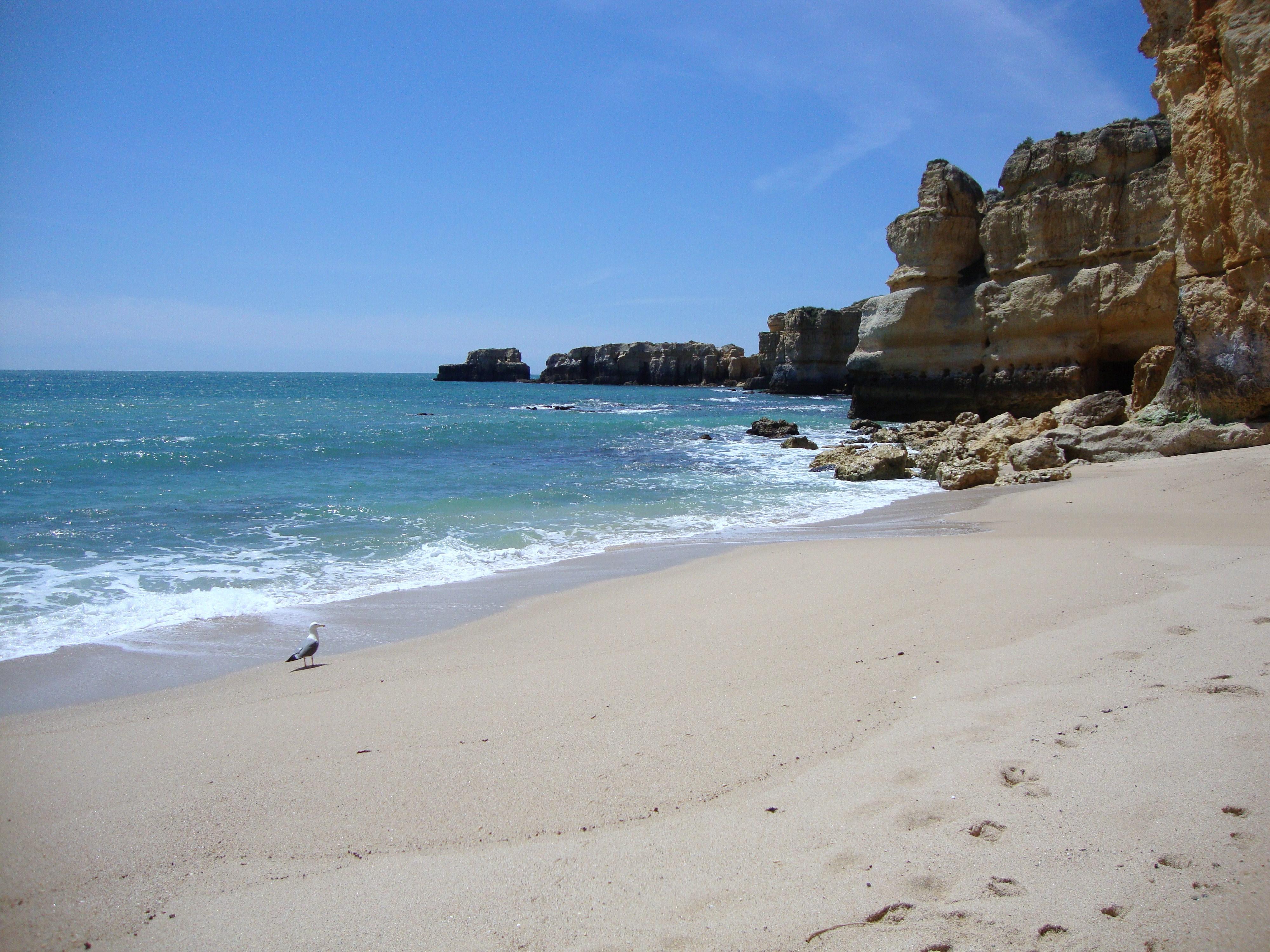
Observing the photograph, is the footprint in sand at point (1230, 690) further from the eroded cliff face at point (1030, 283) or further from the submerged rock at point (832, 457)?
the eroded cliff face at point (1030, 283)

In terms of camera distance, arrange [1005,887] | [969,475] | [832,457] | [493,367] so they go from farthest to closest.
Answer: [493,367]
[832,457]
[969,475]
[1005,887]

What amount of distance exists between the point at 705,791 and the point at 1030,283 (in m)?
23.4

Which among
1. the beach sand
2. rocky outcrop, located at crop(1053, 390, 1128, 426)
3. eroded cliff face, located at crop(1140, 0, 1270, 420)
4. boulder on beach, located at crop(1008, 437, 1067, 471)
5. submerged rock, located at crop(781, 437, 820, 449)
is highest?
eroded cliff face, located at crop(1140, 0, 1270, 420)

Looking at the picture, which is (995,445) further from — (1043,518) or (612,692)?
(612,692)

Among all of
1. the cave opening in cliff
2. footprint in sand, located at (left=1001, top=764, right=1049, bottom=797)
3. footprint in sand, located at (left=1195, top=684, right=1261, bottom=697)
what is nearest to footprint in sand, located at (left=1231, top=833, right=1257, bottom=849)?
footprint in sand, located at (left=1001, top=764, right=1049, bottom=797)

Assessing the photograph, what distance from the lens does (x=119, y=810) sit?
2.85 metres

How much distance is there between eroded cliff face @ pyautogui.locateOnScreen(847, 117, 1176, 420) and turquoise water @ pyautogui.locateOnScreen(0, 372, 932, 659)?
3735mm

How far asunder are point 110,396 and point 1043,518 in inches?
2565

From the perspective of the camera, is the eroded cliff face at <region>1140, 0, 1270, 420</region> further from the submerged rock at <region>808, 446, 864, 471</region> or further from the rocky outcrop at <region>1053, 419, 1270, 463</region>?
the submerged rock at <region>808, 446, 864, 471</region>

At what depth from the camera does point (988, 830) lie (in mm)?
2227

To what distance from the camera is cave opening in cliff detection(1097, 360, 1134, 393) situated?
2070cm

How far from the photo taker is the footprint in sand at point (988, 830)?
2.20 m

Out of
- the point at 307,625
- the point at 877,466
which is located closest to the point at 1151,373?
the point at 877,466

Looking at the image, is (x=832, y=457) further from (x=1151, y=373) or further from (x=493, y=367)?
(x=493, y=367)
